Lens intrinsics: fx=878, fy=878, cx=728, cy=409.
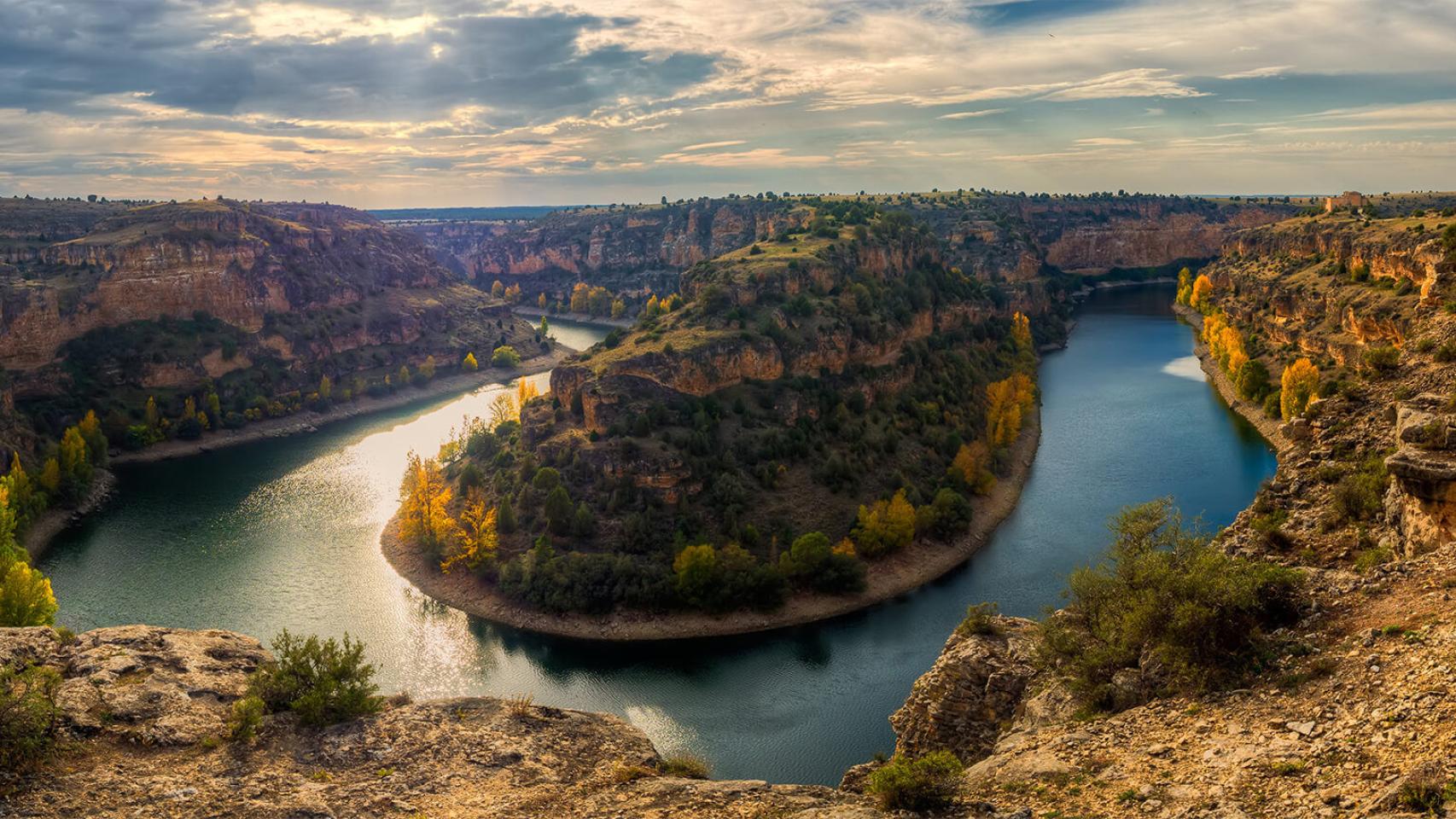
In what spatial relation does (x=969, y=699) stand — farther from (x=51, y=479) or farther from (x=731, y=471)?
(x=51, y=479)

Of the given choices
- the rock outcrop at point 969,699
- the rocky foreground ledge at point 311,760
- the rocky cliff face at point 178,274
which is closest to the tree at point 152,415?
the rocky cliff face at point 178,274

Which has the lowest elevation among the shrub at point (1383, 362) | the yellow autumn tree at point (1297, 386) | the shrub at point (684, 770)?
the shrub at point (684, 770)

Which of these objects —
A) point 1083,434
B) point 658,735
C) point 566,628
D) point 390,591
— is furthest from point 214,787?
point 1083,434

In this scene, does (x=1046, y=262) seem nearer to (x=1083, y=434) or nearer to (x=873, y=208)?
(x=873, y=208)

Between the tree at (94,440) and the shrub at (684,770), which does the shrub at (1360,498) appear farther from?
the tree at (94,440)

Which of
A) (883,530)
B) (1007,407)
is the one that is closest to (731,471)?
(883,530)
